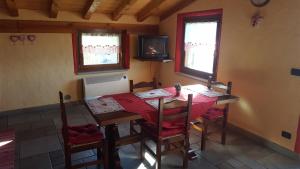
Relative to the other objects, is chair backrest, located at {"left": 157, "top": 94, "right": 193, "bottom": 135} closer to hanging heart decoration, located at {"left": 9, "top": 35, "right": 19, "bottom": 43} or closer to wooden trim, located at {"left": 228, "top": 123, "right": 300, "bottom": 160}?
wooden trim, located at {"left": 228, "top": 123, "right": 300, "bottom": 160}

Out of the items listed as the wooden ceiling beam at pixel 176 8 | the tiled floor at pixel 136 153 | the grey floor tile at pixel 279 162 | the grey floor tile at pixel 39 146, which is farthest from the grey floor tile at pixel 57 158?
the wooden ceiling beam at pixel 176 8

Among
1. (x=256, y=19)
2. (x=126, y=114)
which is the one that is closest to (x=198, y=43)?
(x=256, y=19)

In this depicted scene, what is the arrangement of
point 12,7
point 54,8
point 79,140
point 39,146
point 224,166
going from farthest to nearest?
point 54,8 → point 12,7 → point 39,146 → point 224,166 → point 79,140

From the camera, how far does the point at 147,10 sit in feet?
14.0

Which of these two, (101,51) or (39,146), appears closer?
(39,146)

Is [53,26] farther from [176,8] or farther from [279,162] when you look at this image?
[279,162]

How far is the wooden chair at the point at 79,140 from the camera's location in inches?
82.6

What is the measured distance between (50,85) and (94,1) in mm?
1818

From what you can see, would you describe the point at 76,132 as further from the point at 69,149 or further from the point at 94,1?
the point at 94,1

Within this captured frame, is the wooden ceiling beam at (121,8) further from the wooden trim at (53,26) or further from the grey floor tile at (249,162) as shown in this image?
the grey floor tile at (249,162)

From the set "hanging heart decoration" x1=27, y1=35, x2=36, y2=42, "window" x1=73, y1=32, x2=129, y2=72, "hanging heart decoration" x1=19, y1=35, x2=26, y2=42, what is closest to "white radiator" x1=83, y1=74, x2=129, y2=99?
"window" x1=73, y1=32, x2=129, y2=72

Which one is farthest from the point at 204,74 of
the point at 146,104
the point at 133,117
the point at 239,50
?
the point at 133,117

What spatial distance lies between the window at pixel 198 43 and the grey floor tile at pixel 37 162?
8.96 ft

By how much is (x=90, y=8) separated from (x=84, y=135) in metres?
2.32
